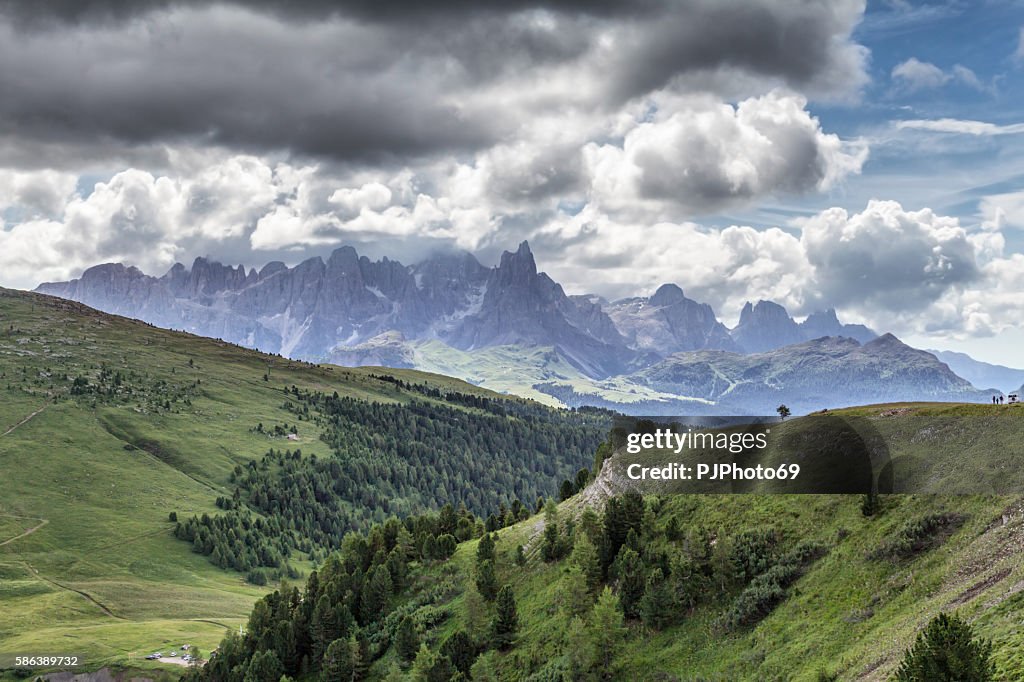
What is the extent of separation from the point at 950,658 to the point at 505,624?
6100 cm

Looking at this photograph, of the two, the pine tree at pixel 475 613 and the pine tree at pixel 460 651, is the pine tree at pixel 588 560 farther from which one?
the pine tree at pixel 460 651

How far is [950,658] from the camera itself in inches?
1417

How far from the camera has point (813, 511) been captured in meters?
74.7

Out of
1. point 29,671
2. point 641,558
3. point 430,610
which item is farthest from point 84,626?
point 641,558

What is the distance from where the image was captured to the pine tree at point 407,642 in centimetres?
9900

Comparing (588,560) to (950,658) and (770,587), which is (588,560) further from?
(950,658)

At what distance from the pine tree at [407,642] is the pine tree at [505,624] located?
1655 centimetres

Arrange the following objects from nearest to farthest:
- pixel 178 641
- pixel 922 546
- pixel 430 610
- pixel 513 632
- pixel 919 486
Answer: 1. pixel 922 546
2. pixel 919 486
3. pixel 513 632
4. pixel 430 610
5. pixel 178 641

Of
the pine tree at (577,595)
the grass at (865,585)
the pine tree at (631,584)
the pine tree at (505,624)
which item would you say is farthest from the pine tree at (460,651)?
the pine tree at (631,584)

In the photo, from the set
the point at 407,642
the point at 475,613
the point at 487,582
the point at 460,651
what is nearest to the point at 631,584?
the point at 460,651

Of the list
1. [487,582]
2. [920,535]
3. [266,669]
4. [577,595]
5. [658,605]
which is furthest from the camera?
[266,669]

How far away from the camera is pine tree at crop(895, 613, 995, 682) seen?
35.8 meters

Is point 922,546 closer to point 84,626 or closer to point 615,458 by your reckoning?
point 615,458

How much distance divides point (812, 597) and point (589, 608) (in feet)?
93.4
